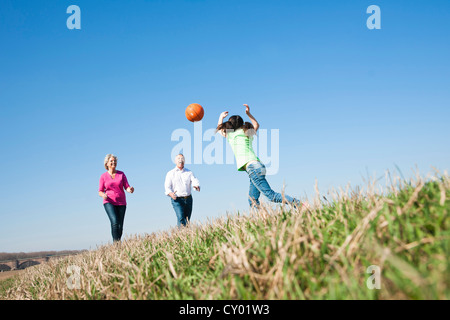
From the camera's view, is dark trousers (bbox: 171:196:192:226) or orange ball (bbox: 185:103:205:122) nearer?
orange ball (bbox: 185:103:205:122)

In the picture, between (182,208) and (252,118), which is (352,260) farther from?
(182,208)

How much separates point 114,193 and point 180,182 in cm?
194

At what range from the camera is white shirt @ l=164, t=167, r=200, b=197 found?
31.0ft

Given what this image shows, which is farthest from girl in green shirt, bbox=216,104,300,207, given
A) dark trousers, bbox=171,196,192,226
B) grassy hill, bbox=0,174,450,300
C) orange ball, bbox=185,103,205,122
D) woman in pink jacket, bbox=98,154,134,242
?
grassy hill, bbox=0,174,450,300

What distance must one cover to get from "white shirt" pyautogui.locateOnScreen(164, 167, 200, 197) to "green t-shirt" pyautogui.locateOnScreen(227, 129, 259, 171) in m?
2.54

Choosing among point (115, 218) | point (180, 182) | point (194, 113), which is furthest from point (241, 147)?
point (115, 218)

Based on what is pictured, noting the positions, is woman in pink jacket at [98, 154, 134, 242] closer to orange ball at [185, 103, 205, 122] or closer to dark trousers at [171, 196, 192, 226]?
dark trousers at [171, 196, 192, 226]

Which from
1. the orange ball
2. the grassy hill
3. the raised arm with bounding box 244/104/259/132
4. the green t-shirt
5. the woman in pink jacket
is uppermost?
the orange ball

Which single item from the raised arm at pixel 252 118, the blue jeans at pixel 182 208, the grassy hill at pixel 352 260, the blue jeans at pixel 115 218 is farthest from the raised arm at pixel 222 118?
the grassy hill at pixel 352 260

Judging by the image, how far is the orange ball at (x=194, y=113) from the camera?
9.13m
